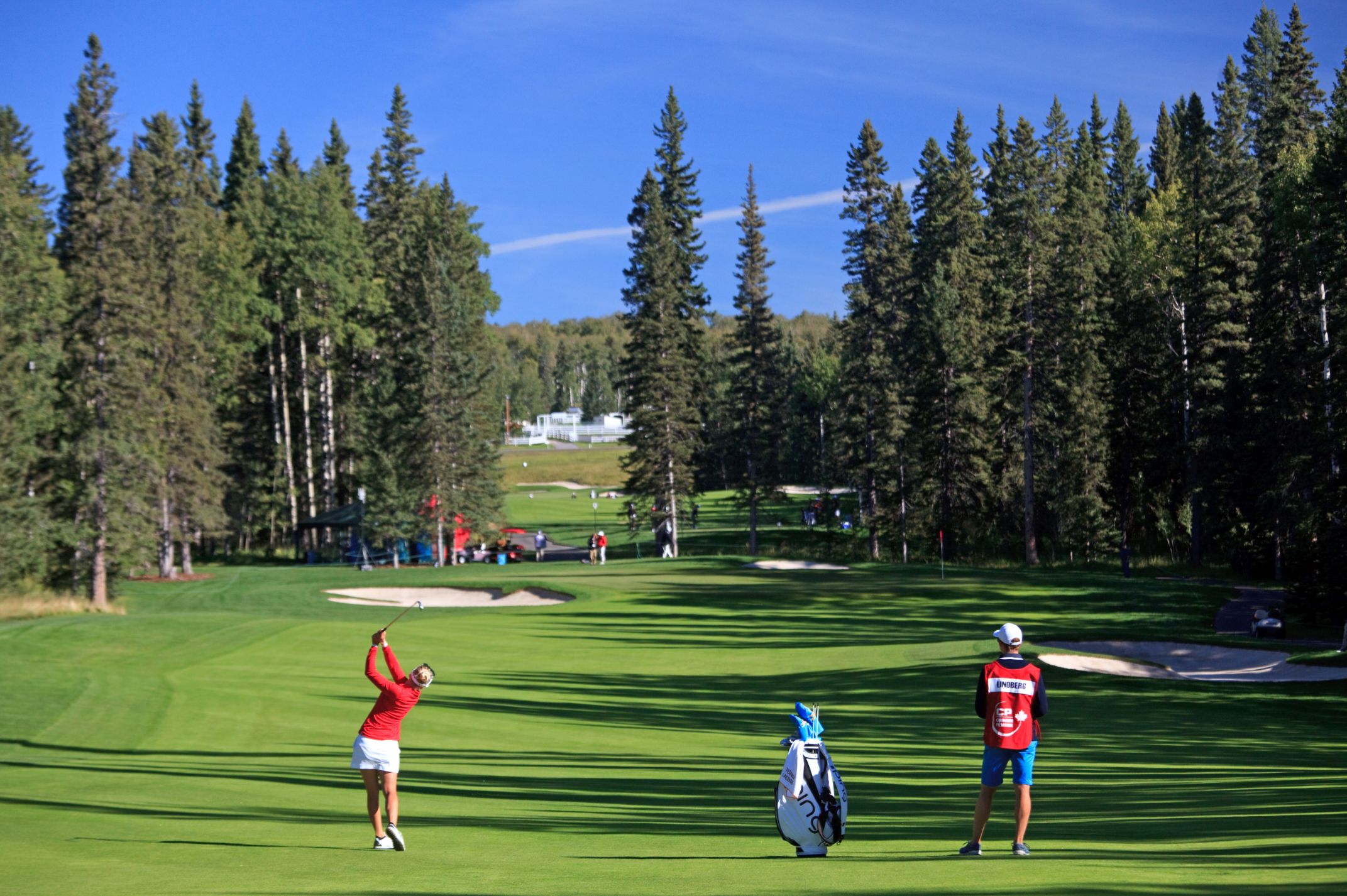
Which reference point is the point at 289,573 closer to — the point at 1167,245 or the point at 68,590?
Answer: the point at 68,590

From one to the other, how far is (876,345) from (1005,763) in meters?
56.7

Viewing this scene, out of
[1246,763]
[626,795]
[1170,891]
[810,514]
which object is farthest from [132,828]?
[810,514]

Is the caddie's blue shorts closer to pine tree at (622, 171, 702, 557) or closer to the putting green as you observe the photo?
the putting green

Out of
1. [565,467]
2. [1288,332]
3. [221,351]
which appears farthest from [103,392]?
[565,467]

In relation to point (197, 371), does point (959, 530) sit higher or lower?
lower

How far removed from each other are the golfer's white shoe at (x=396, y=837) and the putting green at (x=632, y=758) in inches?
6.3

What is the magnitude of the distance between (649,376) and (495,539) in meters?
13.0

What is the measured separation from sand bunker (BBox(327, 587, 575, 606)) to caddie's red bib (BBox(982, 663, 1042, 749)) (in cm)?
3597

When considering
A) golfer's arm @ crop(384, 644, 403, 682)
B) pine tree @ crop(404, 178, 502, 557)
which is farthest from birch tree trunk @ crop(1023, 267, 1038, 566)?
golfer's arm @ crop(384, 644, 403, 682)

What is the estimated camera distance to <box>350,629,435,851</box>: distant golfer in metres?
11.5

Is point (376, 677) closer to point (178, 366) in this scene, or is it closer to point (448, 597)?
point (448, 597)

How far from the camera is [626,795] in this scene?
15344mm

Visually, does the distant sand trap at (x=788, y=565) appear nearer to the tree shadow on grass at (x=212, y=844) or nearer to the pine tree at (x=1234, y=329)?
the pine tree at (x=1234, y=329)

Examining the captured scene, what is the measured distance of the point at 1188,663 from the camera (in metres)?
29.6
